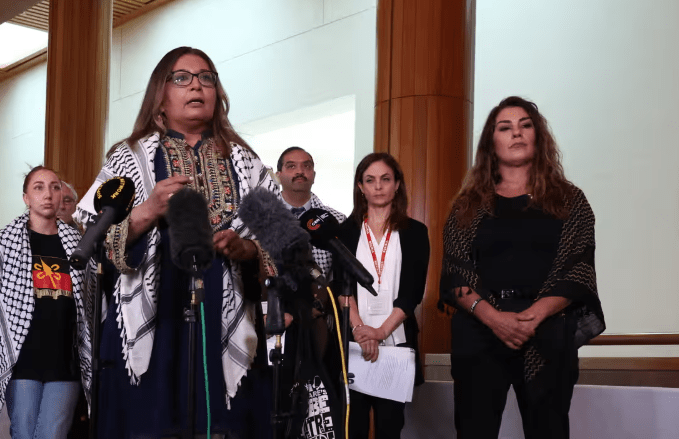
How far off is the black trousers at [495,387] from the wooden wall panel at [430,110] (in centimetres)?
186

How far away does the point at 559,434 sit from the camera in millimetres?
2727

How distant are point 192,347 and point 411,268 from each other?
6.24ft

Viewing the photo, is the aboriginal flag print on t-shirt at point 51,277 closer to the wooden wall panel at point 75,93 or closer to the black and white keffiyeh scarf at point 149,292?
the black and white keffiyeh scarf at point 149,292

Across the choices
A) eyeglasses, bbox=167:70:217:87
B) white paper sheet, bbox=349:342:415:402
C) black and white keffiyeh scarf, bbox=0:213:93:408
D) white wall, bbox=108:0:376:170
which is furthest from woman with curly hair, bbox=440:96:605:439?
white wall, bbox=108:0:376:170

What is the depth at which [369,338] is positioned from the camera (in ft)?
11.6

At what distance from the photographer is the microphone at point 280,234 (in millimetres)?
1976

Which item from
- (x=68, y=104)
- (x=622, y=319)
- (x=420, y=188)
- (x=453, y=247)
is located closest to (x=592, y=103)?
(x=622, y=319)

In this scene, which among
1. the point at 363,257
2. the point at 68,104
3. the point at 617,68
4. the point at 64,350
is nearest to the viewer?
the point at 363,257

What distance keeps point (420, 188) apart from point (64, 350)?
82.1 inches

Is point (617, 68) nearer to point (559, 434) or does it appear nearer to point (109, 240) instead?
point (559, 434)

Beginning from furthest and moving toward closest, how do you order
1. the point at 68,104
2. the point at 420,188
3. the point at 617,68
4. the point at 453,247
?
the point at 68,104 → the point at 617,68 → the point at 420,188 → the point at 453,247

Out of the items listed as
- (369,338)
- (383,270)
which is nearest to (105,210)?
(369,338)

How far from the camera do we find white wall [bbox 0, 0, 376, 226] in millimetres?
8086

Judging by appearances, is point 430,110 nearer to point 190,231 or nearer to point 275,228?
point 275,228
